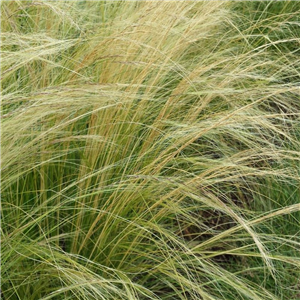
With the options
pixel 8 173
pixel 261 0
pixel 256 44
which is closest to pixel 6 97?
pixel 8 173

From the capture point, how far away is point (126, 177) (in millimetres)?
1537

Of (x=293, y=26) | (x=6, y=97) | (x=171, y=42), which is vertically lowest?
(x=293, y=26)

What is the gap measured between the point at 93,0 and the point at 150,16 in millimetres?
493

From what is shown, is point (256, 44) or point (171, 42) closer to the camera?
point (171, 42)

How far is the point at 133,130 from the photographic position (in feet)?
5.41

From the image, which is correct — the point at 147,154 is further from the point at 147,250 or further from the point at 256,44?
the point at 256,44

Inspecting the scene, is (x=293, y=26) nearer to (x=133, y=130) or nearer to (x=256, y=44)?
(x=256, y=44)

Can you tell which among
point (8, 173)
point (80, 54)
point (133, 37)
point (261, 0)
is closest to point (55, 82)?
point (80, 54)

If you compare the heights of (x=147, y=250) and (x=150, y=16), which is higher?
(x=150, y=16)

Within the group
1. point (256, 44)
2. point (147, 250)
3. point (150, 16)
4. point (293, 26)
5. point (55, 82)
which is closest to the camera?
point (147, 250)

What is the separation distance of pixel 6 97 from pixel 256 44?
1.17m

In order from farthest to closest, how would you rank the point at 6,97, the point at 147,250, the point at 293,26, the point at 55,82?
the point at 293,26 → the point at 55,82 → the point at 147,250 → the point at 6,97

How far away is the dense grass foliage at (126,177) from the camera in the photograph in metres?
1.37

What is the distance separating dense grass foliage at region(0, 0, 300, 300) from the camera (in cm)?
Result: 137
